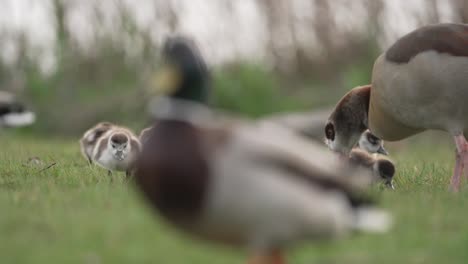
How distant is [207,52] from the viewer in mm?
14898

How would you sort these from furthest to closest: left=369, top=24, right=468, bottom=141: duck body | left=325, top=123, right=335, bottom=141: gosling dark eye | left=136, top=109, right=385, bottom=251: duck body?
left=325, top=123, right=335, bottom=141: gosling dark eye → left=369, top=24, right=468, bottom=141: duck body → left=136, top=109, right=385, bottom=251: duck body

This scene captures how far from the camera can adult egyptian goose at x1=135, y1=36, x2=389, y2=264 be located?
3.57 meters

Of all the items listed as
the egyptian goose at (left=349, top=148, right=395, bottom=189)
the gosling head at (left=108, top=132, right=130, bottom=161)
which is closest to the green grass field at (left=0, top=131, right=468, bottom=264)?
the egyptian goose at (left=349, top=148, right=395, bottom=189)

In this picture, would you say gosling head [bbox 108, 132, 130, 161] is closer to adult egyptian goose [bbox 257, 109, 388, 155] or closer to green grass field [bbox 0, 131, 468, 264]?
green grass field [bbox 0, 131, 468, 264]

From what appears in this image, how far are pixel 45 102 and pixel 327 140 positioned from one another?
8.44 metres

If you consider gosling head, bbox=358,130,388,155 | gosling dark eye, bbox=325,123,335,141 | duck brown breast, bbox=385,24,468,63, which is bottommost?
gosling head, bbox=358,130,388,155

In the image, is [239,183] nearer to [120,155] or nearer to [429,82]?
[429,82]

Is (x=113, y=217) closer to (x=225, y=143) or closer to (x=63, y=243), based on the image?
(x=63, y=243)

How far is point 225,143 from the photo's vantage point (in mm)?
3689

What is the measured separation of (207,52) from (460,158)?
817 centimetres

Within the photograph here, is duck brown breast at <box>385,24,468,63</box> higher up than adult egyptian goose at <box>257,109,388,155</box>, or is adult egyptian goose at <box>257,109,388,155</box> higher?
duck brown breast at <box>385,24,468,63</box>

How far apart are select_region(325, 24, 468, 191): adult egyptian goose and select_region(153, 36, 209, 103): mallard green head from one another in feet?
11.0

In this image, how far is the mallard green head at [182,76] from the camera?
Answer: 3846mm

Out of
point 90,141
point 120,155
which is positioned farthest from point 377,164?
point 90,141
